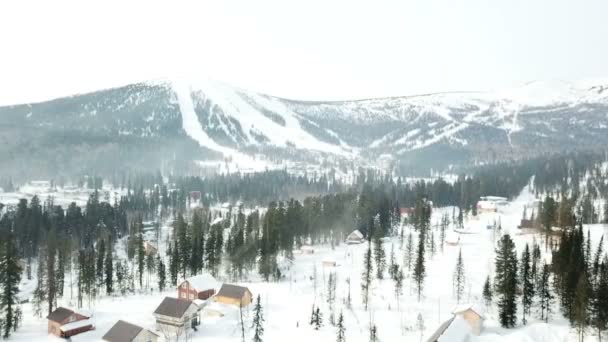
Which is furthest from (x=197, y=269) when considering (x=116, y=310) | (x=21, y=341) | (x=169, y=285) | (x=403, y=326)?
(x=403, y=326)

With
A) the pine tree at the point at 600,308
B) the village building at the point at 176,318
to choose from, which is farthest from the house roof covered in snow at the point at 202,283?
the pine tree at the point at 600,308

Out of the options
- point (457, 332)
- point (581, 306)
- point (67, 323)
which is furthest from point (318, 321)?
point (67, 323)

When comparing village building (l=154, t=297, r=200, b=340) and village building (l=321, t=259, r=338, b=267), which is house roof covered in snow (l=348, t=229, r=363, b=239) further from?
village building (l=154, t=297, r=200, b=340)

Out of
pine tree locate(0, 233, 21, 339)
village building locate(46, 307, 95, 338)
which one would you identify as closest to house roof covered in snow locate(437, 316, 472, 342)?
village building locate(46, 307, 95, 338)

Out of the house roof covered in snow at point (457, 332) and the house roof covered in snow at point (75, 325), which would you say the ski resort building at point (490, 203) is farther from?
the house roof covered in snow at point (75, 325)

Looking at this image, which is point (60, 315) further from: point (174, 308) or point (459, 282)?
point (459, 282)

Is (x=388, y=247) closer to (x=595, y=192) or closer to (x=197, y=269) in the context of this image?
(x=197, y=269)
